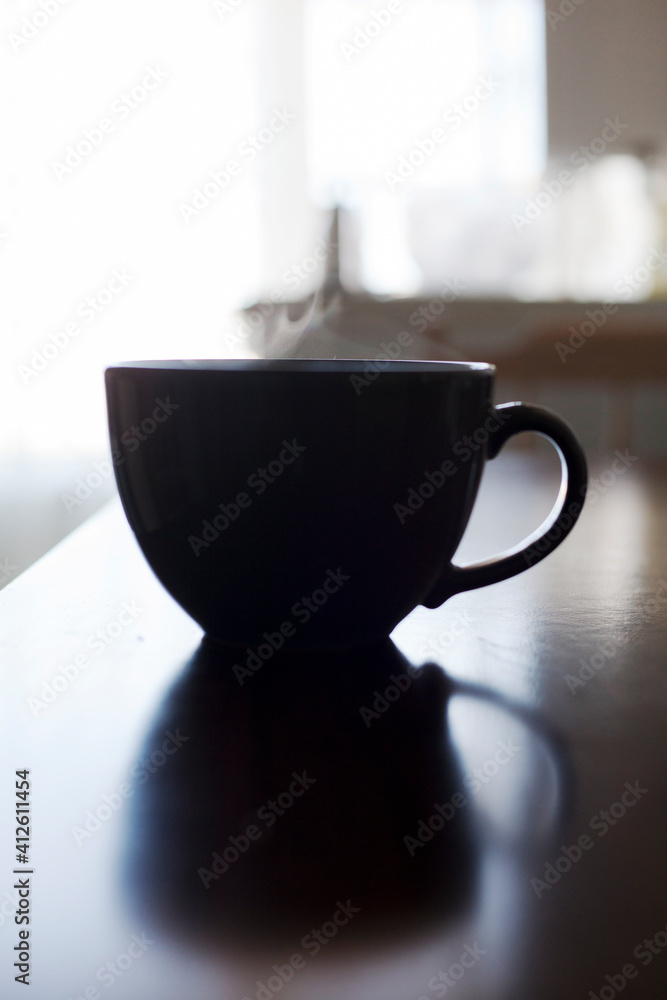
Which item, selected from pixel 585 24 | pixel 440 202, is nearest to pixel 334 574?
pixel 440 202

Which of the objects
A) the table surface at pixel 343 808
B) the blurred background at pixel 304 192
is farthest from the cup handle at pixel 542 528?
the blurred background at pixel 304 192

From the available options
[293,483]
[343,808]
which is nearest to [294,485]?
[293,483]

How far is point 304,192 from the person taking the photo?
255cm

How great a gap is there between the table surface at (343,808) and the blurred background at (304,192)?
5.68ft

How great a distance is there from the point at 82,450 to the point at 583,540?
7.00 ft

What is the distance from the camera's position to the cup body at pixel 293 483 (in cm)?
27

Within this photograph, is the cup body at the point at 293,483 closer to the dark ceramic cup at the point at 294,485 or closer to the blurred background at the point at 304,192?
the dark ceramic cup at the point at 294,485

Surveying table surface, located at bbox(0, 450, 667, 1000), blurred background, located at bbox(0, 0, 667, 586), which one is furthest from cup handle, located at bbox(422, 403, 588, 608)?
blurred background, located at bbox(0, 0, 667, 586)

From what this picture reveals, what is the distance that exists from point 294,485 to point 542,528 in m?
0.11

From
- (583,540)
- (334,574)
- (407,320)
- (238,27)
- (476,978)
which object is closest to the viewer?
(476,978)

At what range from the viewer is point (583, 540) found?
48 cm

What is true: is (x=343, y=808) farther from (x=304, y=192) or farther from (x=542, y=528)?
(x=304, y=192)

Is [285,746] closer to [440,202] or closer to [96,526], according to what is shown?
[96,526]

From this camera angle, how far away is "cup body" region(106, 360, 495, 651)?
0.27 meters
